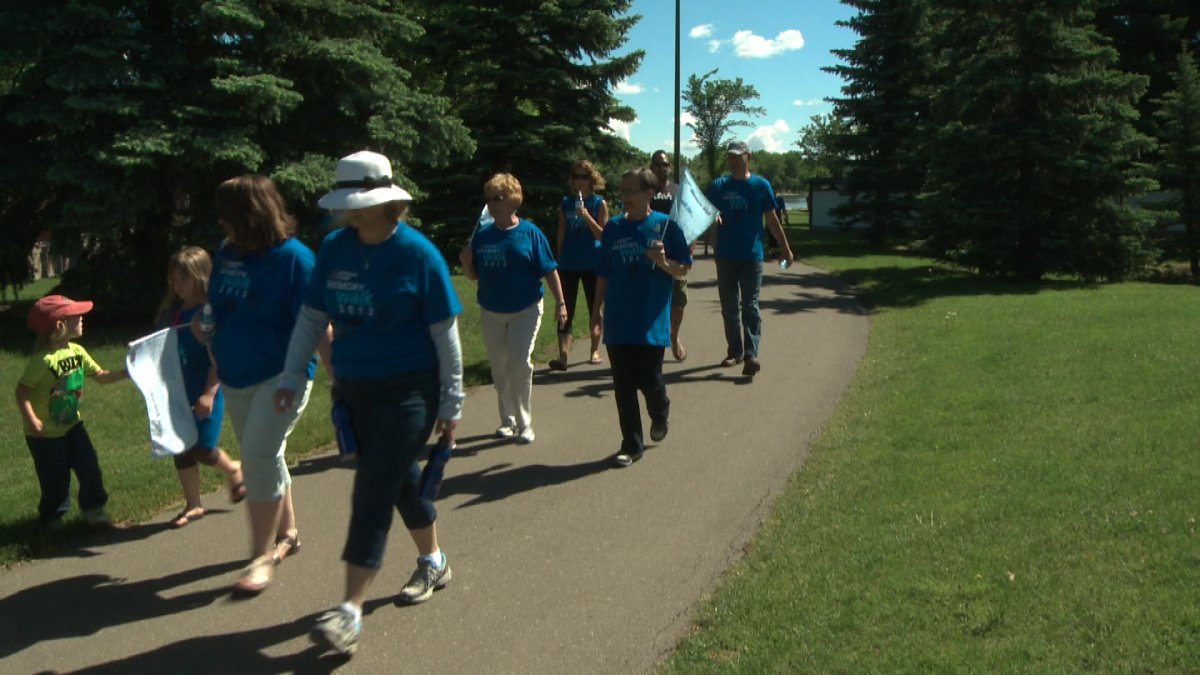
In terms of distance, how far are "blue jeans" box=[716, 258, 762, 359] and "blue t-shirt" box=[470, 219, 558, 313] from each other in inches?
111

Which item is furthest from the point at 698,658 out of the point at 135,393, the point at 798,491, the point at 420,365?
the point at 135,393

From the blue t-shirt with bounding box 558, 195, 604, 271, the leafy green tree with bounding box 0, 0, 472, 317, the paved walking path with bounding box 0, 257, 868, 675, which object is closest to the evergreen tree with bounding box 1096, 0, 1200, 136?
the leafy green tree with bounding box 0, 0, 472, 317

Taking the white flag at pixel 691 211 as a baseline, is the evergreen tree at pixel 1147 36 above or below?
above

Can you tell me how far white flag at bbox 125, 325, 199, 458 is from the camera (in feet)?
15.2

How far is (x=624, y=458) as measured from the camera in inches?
259

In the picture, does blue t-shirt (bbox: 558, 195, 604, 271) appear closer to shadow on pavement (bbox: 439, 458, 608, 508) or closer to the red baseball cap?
shadow on pavement (bbox: 439, 458, 608, 508)

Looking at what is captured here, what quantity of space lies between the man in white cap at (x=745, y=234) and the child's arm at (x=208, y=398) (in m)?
5.27

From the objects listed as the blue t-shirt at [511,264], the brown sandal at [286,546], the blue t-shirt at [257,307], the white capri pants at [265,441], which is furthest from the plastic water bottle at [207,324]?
the blue t-shirt at [511,264]

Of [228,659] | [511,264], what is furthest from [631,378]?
[228,659]

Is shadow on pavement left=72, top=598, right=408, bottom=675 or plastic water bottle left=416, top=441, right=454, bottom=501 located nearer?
shadow on pavement left=72, top=598, right=408, bottom=675

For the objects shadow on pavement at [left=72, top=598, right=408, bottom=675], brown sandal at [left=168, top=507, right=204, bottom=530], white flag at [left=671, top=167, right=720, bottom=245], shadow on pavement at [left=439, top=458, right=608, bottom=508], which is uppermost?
white flag at [left=671, top=167, right=720, bottom=245]

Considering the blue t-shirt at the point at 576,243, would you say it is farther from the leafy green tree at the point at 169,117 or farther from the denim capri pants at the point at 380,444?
the denim capri pants at the point at 380,444

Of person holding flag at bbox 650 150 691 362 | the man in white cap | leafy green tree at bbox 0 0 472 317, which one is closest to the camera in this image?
the man in white cap

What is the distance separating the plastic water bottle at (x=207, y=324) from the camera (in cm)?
456
